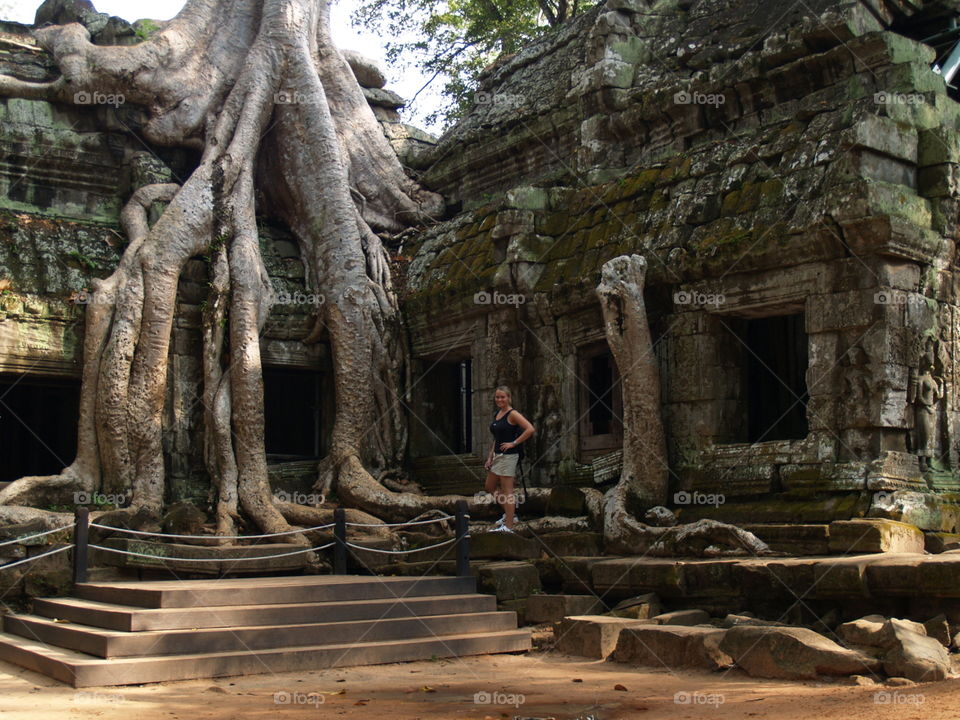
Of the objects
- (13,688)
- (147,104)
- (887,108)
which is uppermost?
(147,104)

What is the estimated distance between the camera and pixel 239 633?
7070 millimetres

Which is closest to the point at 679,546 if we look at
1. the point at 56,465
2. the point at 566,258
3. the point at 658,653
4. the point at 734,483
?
the point at 734,483

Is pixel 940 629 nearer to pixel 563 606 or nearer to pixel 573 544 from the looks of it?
pixel 563 606

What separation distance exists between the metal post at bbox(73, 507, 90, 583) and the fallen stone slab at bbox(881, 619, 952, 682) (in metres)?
5.26

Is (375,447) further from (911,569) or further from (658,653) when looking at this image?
(911,569)

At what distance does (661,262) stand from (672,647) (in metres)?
3.62

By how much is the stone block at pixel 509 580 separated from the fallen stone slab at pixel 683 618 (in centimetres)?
149

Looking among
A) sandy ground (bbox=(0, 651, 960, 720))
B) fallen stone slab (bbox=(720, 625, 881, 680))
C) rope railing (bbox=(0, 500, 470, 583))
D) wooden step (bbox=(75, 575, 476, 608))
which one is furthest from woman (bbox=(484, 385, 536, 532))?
fallen stone slab (bbox=(720, 625, 881, 680))

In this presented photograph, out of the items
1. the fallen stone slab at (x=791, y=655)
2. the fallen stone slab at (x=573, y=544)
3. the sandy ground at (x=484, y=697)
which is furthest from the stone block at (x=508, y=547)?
the fallen stone slab at (x=791, y=655)

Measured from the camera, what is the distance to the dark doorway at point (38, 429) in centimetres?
1275

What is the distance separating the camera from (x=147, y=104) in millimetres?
12805

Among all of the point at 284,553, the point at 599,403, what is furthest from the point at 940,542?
the point at 284,553

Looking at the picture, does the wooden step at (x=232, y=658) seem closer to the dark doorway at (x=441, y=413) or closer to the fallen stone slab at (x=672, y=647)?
the fallen stone slab at (x=672, y=647)

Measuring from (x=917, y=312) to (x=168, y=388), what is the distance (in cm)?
698
